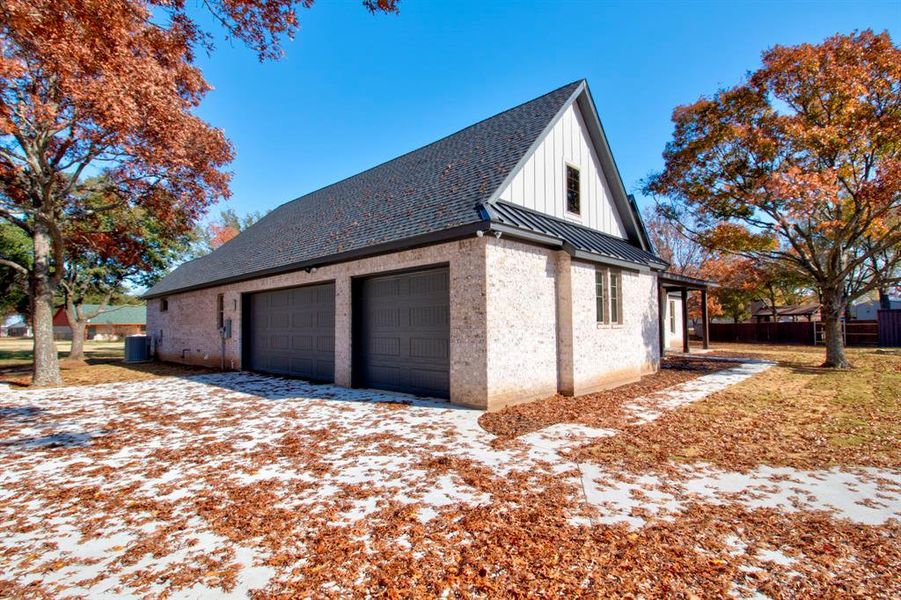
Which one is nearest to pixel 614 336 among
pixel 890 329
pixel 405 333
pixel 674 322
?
pixel 405 333

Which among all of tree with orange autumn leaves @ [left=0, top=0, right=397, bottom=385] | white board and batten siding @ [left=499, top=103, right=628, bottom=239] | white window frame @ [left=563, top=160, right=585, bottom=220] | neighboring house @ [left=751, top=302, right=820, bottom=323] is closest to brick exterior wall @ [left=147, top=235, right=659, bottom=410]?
white board and batten siding @ [left=499, top=103, right=628, bottom=239]

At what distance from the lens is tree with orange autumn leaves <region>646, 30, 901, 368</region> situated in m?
11.9

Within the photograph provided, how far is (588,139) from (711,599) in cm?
1168

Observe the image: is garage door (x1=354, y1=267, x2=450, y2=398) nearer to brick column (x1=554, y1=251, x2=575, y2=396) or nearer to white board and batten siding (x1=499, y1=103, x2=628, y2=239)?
brick column (x1=554, y1=251, x2=575, y2=396)

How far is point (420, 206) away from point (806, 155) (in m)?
12.7

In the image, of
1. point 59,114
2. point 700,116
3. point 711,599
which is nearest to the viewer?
point 711,599

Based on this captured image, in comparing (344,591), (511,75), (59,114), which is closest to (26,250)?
(59,114)

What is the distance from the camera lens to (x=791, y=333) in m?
28.2

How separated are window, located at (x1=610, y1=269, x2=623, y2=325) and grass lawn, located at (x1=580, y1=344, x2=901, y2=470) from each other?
280 centimetres

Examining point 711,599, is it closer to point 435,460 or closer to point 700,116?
point 435,460

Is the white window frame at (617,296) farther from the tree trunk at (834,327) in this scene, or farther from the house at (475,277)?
the tree trunk at (834,327)

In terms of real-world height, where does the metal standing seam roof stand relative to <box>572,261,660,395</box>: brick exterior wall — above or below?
above

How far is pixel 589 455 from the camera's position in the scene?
5.29m

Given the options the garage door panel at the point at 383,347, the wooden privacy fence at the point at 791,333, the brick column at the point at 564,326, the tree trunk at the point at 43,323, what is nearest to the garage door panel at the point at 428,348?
the garage door panel at the point at 383,347
